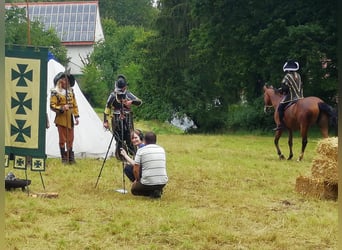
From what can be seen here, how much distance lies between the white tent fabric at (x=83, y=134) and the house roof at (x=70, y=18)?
24.9 meters

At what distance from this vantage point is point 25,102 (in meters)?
6.14

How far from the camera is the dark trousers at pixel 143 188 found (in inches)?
263

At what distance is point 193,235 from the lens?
5035mm

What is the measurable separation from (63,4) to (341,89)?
119ft

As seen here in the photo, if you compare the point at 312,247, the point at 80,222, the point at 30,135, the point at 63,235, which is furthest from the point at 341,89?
the point at 30,135

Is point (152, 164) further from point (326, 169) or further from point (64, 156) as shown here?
point (64, 156)

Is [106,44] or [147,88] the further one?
[106,44]

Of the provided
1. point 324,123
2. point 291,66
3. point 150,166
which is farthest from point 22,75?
point 324,123

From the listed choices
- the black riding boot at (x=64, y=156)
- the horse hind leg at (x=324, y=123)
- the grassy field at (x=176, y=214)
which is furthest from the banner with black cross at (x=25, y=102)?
the horse hind leg at (x=324, y=123)

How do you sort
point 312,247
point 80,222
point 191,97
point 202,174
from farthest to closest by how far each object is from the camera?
1. point 191,97
2. point 202,174
3. point 80,222
4. point 312,247

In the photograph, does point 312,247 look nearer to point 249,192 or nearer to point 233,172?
point 249,192

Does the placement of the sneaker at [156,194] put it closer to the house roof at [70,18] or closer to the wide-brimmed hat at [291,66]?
the wide-brimmed hat at [291,66]

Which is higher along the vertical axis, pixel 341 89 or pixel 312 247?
Answer: pixel 341 89

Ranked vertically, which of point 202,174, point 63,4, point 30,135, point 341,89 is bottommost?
point 202,174
